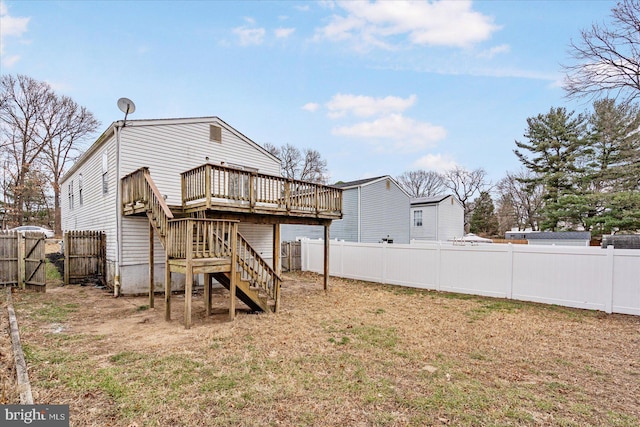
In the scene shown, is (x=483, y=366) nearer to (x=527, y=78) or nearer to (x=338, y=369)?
(x=338, y=369)

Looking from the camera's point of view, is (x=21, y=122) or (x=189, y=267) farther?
(x=21, y=122)

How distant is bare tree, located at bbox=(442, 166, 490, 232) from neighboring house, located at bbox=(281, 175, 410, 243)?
83.1ft

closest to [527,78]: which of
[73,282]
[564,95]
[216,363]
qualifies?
[564,95]

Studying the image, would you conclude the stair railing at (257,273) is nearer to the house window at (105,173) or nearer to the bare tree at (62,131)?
the house window at (105,173)

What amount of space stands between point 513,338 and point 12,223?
36788mm

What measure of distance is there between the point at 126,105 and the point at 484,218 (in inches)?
Answer: 1601

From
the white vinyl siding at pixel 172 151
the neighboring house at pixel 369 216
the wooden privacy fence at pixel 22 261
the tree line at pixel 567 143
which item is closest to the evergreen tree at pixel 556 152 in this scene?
the tree line at pixel 567 143

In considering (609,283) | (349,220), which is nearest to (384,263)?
(609,283)

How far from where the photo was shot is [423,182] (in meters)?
48.0

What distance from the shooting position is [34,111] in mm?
24641

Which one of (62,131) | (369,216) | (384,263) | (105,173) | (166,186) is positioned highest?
(62,131)

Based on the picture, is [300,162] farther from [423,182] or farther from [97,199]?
[97,199]

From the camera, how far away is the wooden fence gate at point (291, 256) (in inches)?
593

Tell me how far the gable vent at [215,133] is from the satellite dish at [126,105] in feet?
8.36
